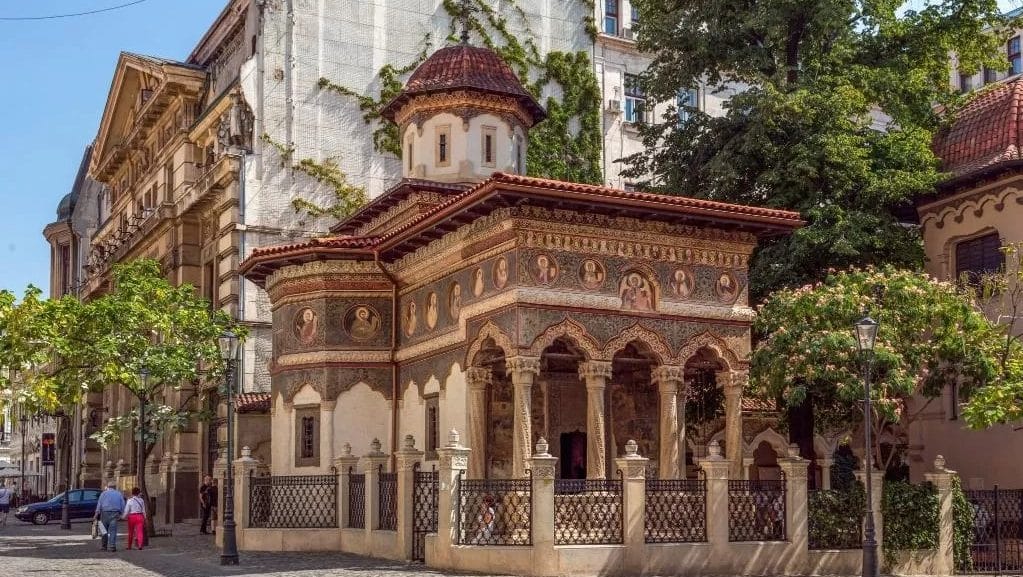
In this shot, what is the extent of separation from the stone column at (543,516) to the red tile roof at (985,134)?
43.8 ft

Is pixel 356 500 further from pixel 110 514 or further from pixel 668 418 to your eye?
pixel 110 514

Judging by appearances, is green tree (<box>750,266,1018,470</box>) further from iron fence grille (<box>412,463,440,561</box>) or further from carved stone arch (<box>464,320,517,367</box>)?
iron fence grille (<box>412,463,440,561</box>)

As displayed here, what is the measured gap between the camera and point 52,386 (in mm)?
28312

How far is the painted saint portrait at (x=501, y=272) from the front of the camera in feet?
70.0

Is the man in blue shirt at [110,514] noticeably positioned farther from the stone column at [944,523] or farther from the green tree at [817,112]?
the stone column at [944,523]

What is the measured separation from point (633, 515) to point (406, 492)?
3871 mm

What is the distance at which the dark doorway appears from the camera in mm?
25094

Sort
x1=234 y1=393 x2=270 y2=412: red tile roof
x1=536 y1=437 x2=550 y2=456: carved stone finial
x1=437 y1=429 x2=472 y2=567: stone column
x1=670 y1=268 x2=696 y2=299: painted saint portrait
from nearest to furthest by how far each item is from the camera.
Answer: x1=536 y1=437 x2=550 y2=456: carved stone finial < x1=437 y1=429 x2=472 y2=567: stone column < x1=670 y1=268 x2=696 y2=299: painted saint portrait < x1=234 y1=393 x2=270 y2=412: red tile roof

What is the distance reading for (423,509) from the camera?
20.7 meters

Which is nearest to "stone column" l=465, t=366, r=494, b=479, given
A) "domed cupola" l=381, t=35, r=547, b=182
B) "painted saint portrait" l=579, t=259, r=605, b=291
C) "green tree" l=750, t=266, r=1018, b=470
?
"painted saint portrait" l=579, t=259, r=605, b=291

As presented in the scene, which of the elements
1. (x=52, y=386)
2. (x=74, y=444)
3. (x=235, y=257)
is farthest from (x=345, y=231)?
(x=74, y=444)

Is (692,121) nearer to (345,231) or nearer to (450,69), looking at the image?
(450,69)

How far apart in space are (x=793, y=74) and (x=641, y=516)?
1298 cm

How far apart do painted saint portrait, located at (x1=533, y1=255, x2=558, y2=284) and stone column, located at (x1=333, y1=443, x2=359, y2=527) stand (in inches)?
208
